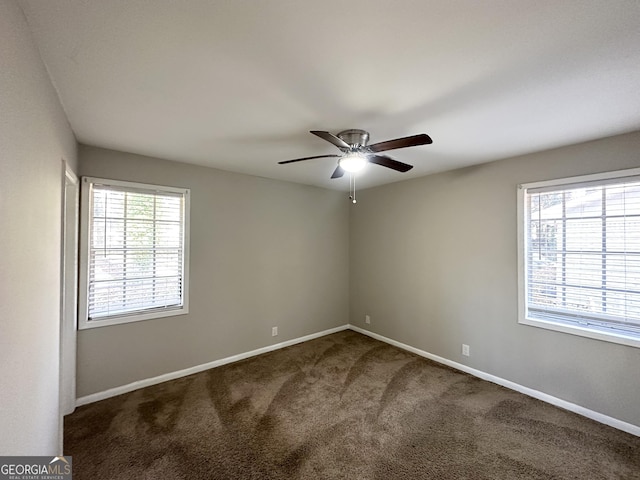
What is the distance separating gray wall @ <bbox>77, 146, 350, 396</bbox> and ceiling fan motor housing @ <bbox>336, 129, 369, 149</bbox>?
1812 mm

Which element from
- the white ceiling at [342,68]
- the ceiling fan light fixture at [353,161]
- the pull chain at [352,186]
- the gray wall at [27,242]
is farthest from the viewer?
the pull chain at [352,186]

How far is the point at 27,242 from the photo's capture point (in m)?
1.21

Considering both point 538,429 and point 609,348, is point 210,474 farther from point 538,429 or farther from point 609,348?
point 609,348

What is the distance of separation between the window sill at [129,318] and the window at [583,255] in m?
3.79

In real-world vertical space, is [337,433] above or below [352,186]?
below

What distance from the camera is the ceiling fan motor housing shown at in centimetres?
219

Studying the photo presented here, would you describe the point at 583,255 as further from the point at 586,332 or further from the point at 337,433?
the point at 337,433

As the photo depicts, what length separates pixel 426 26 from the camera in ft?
3.80

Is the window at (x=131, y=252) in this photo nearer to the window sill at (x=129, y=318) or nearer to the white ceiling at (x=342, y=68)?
the window sill at (x=129, y=318)

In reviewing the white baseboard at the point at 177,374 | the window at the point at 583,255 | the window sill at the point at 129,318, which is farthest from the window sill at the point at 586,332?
the window sill at the point at 129,318

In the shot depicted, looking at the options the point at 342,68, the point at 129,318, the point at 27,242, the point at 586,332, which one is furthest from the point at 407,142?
the point at 129,318

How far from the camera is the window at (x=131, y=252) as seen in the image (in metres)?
2.59

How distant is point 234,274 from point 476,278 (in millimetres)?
3014

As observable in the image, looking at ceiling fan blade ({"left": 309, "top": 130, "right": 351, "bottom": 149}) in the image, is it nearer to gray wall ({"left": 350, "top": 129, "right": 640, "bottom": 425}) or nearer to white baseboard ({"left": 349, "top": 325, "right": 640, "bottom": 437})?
gray wall ({"left": 350, "top": 129, "right": 640, "bottom": 425})
